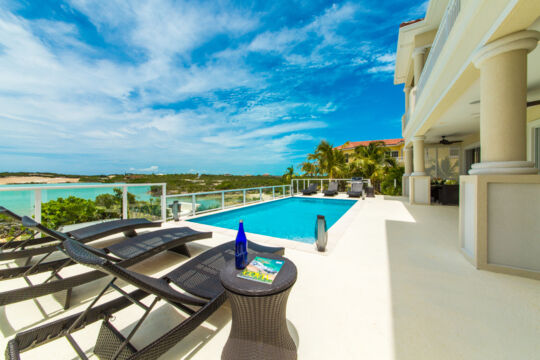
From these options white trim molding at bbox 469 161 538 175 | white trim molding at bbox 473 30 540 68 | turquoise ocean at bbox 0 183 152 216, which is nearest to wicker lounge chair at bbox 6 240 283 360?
turquoise ocean at bbox 0 183 152 216

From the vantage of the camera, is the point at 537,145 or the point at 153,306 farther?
the point at 537,145

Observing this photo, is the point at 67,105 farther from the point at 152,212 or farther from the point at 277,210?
the point at 277,210

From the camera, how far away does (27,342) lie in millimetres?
1260

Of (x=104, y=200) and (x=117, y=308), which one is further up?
(x=104, y=200)

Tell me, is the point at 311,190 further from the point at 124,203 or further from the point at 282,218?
the point at 124,203

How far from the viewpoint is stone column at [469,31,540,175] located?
264cm

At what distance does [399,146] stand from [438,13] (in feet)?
73.2

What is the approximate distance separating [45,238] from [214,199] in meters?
4.61

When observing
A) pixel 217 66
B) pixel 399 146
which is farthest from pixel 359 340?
pixel 399 146

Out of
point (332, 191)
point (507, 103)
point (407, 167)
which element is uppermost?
point (507, 103)

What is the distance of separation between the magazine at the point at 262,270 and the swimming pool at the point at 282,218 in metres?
3.55

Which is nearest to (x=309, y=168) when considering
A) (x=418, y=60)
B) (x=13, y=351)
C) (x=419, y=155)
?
(x=419, y=155)

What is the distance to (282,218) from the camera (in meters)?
7.75

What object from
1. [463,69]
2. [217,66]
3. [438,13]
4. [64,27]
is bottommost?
[463,69]
